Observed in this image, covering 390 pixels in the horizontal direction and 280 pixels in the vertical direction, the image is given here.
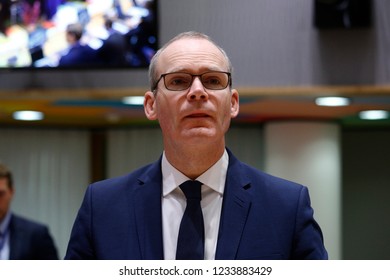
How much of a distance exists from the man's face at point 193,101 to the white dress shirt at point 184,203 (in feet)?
0.26

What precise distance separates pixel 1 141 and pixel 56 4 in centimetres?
283

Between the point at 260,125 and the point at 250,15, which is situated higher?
the point at 250,15

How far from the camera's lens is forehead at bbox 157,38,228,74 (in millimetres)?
1741

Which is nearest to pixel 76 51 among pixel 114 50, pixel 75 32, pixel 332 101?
pixel 75 32

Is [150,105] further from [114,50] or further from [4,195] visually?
[114,50]

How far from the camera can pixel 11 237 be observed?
391 centimetres

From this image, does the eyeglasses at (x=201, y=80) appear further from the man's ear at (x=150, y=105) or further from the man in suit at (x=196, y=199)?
the man's ear at (x=150, y=105)

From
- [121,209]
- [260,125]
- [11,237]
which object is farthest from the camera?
[260,125]

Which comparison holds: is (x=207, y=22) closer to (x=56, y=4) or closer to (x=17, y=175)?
(x=56, y=4)

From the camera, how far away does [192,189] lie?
5.74 feet

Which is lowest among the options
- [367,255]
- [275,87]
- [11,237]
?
[367,255]

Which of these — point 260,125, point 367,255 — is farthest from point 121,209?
point 367,255

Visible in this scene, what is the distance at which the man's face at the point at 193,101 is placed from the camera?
1720mm

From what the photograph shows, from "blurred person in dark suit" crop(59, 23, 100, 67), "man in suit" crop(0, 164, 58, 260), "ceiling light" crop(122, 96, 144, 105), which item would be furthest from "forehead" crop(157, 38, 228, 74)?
"ceiling light" crop(122, 96, 144, 105)
